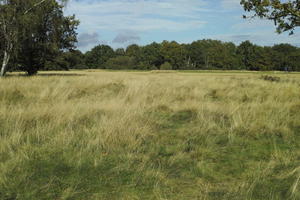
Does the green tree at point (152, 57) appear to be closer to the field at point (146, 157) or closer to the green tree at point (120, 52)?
the green tree at point (120, 52)

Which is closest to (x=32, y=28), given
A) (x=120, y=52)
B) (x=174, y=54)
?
(x=174, y=54)

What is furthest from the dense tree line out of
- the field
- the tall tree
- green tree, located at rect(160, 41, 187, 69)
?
the field

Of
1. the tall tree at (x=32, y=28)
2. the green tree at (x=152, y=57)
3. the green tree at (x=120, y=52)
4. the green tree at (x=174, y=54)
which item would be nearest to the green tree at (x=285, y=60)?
the green tree at (x=174, y=54)

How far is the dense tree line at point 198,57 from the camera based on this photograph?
105 m

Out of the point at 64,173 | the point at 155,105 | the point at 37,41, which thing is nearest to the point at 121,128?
the point at 64,173

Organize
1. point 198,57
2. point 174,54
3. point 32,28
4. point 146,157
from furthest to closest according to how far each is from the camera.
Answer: point 198,57
point 174,54
point 32,28
point 146,157

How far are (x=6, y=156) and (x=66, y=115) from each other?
235 cm

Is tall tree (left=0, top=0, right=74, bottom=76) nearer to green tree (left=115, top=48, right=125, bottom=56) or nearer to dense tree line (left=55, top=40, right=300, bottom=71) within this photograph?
dense tree line (left=55, top=40, right=300, bottom=71)

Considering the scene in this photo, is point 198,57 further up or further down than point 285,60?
further up

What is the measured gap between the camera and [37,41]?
3266 cm

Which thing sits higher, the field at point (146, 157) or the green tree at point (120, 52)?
the green tree at point (120, 52)

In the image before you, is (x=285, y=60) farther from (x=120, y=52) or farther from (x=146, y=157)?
(x=146, y=157)

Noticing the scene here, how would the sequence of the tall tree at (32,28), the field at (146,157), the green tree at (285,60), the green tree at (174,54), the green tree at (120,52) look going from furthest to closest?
the green tree at (120,52)
the green tree at (174,54)
the green tree at (285,60)
the tall tree at (32,28)
the field at (146,157)

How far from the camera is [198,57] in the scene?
398 ft
